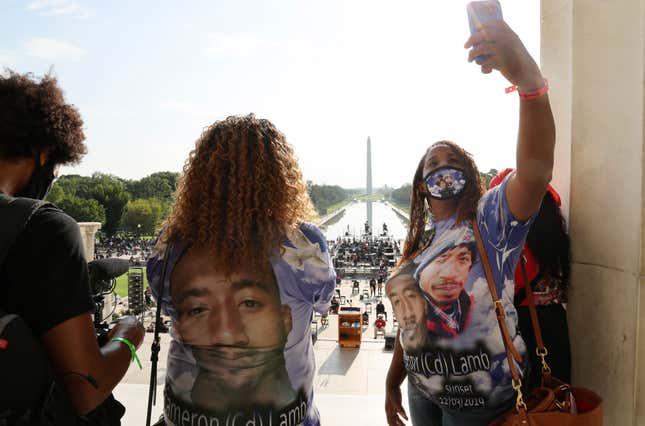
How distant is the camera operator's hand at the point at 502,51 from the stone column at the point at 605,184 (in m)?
0.46

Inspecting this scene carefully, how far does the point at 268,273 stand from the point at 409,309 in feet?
2.12

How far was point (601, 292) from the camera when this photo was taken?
2082 mm

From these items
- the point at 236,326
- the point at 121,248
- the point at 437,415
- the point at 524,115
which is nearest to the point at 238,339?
the point at 236,326

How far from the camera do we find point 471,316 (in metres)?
1.98

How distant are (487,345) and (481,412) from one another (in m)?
0.25

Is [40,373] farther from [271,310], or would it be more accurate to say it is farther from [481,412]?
[481,412]

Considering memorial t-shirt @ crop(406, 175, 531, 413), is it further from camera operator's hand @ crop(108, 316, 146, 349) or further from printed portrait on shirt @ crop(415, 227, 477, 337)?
camera operator's hand @ crop(108, 316, 146, 349)

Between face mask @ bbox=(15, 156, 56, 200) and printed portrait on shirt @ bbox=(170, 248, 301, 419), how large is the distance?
0.60 metres

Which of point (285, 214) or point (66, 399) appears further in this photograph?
point (285, 214)

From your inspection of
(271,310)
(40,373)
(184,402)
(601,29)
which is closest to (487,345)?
(271,310)

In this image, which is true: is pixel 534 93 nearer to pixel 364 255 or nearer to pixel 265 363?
pixel 265 363

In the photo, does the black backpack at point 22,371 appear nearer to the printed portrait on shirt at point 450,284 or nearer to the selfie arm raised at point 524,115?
the printed portrait on shirt at point 450,284

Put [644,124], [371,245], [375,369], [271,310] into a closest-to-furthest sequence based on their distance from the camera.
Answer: [644,124], [271,310], [375,369], [371,245]

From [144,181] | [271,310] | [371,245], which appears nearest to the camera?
[271,310]
